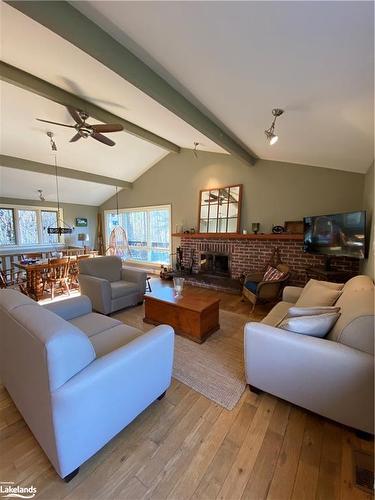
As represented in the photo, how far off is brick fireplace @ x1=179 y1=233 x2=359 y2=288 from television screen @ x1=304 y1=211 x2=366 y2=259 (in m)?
0.41

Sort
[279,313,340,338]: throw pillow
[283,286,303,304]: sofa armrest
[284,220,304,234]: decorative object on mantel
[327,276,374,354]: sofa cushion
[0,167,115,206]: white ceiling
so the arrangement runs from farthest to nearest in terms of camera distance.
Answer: [0,167,115,206]: white ceiling → [284,220,304,234]: decorative object on mantel → [283,286,303,304]: sofa armrest → [279,313,340,338]: throw pillow → [327,276,374,354]: sofa cushion

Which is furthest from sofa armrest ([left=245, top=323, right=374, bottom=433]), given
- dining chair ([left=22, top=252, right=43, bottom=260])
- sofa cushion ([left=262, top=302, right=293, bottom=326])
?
dining chair ([left=22, top=252, right=43, bottom=260])

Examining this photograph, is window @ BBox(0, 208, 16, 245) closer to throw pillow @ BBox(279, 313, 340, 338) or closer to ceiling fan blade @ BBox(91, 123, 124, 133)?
ceiling fan blade @ BBox(91, 123, 124, 133)

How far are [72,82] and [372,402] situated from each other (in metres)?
4.08

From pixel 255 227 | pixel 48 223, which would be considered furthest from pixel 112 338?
pixel 48 223

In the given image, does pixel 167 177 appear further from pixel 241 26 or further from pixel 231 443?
pixel 231 443

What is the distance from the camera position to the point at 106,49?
1756mm

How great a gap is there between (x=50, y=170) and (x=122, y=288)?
3.85m

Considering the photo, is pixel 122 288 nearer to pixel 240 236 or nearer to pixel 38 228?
pixel 240 236

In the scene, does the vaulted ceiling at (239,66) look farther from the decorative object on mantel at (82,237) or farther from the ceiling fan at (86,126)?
the decorative object on mantel at (82,237)

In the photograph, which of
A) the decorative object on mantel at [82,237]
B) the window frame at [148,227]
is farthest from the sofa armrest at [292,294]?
the decorative object on mantel at [82,237]

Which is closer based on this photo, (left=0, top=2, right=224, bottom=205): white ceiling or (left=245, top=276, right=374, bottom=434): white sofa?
(left=245, top=276, right=374, bottom=434): white sofa

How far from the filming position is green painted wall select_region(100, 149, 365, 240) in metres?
3.59

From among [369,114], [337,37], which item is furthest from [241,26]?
[369,114]
